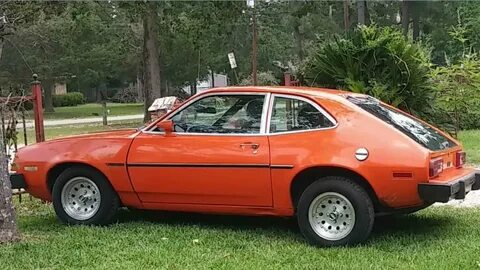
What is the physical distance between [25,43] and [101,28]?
4638 millimetres

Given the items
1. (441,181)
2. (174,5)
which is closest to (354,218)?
(441,181)

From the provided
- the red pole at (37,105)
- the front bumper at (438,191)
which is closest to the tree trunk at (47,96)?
the red pole at (37,105)

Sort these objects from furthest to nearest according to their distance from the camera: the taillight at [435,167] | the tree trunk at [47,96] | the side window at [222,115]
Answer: the tree trunk at [47,96], the side window at [222,115], the taillight at [435,167]

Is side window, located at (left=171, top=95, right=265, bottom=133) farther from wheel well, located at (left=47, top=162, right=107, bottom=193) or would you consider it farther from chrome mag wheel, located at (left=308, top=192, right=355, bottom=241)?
wheel well, located at (left=47, top=162, right=107, bottom=193)

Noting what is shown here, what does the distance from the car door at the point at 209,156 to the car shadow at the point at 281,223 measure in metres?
0.55

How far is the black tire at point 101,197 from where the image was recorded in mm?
7027

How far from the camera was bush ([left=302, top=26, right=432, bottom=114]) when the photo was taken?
11.9 meters

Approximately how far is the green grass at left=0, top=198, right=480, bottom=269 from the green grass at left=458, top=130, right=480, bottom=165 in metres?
4.95

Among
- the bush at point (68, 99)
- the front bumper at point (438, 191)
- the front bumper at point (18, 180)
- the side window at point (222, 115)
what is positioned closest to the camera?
the front bumper at point (438, 191)

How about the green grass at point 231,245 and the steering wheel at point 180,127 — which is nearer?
the green grass at point 231,245

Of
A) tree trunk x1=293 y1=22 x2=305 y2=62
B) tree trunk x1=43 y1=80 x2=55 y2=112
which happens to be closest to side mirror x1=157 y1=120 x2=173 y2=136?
tree trunk x1=43 y1=80 x2=55 y2=112

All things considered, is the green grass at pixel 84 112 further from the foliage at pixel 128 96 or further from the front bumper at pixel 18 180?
the front bumper at pixel 18 180

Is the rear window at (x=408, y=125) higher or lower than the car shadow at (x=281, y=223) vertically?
higher

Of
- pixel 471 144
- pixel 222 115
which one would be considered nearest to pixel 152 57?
pixel 471 144
